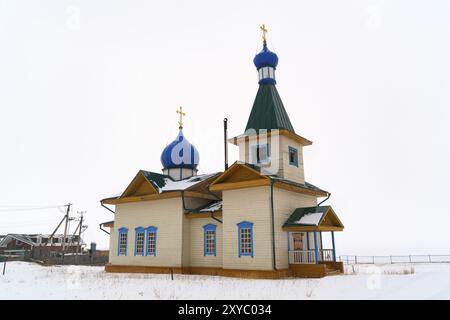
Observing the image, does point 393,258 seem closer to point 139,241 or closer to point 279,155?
point 279,155

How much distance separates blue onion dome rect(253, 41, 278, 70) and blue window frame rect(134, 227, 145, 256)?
38.7 ft

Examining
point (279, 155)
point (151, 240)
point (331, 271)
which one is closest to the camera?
point (331, 271)

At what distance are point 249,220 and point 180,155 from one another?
29.1ft

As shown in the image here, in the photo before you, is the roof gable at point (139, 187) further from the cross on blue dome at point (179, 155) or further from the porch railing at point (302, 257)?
the porch railing at point (302, 257)

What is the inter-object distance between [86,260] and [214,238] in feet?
56.9

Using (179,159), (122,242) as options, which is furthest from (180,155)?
(122,242)

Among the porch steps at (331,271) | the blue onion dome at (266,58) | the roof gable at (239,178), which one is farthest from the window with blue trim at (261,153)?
the porch steps at (331,271)

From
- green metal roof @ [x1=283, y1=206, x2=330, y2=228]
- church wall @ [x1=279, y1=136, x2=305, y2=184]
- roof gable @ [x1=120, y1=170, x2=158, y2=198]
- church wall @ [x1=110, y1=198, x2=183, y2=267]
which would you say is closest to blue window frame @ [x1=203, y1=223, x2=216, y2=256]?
church wall @ [x1=110, y1=198, x2=183, y2=267]

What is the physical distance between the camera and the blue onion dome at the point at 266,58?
68.6 ft

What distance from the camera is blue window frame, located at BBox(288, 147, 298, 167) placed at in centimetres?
1924

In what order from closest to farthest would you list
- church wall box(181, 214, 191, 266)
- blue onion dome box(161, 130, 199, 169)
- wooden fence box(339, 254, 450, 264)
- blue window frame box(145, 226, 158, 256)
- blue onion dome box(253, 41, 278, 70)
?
church wall box(181, 214, 191, 266) → blue window frame box(145, 226, 158, 256) → blue onion dome box(253, 41, 278, 70) → blue onion dome box(161, 130, 199, 169) → wooden fence box(339, 254, 450, 264)

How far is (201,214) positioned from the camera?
1900cm

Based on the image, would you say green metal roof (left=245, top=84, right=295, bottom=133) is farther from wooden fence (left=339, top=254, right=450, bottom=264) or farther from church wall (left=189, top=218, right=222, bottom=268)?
wooden fence (left=339, top=254, right=450, bottom=264)

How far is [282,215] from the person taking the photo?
16828 mm
